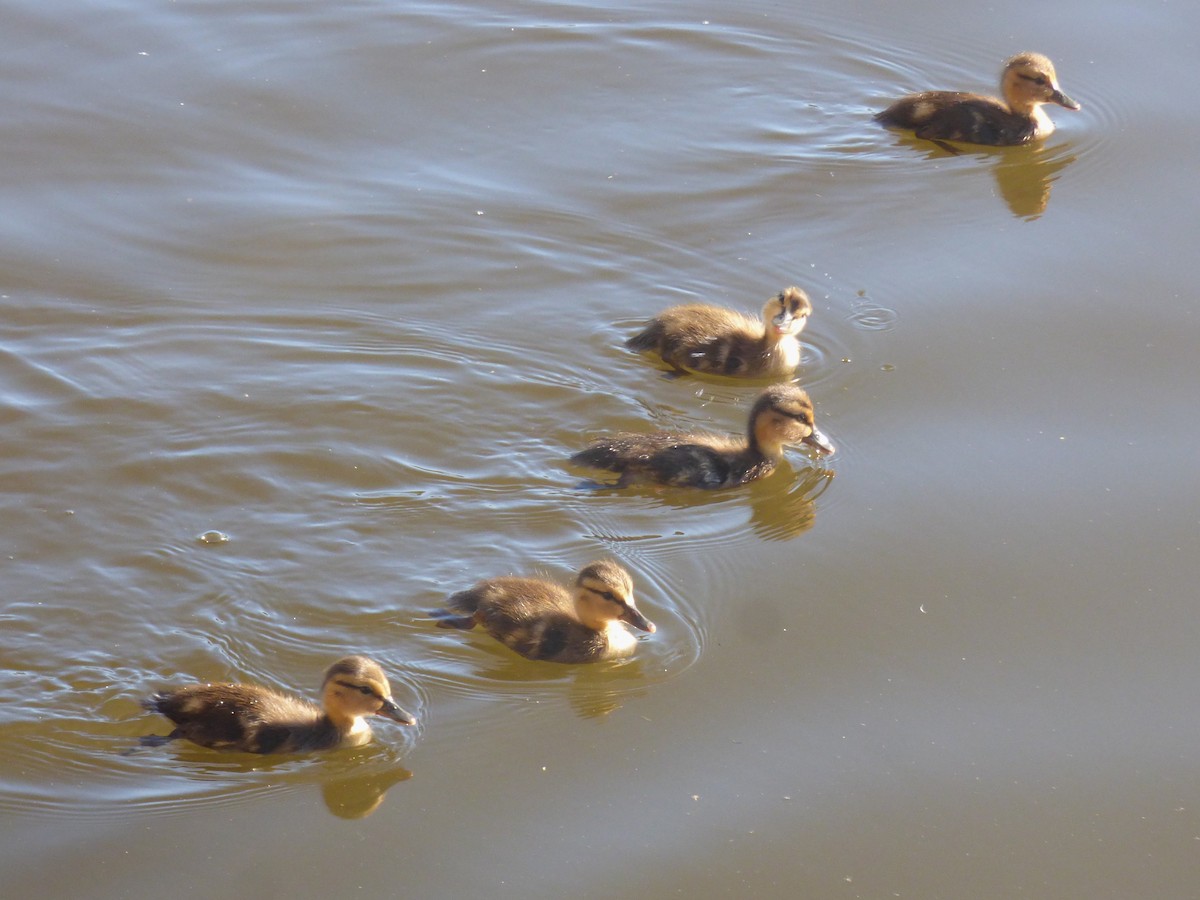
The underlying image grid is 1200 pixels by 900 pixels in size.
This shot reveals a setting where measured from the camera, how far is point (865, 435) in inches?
223

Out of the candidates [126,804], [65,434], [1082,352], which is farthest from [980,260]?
[126,804]

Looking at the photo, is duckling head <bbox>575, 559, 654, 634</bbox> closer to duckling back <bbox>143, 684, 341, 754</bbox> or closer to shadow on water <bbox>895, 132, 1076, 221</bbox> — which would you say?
duckling back <bbox>143, 684, 341, 754</bbox>

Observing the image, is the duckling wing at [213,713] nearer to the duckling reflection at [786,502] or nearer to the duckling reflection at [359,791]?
the duckling reflection at [359,791]

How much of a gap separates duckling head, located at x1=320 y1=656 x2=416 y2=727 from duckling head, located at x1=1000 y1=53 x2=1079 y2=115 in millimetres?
4942

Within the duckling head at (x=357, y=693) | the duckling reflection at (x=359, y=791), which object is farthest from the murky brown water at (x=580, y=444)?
the duckling head at (x=357, y=693)

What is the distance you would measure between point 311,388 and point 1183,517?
3.05 meters

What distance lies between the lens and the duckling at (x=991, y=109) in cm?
772

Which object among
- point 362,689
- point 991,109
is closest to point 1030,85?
point 991,109

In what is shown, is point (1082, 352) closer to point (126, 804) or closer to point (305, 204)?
point (305, 204)

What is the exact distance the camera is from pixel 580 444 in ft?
18.4

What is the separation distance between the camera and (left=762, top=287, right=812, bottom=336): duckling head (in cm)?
598

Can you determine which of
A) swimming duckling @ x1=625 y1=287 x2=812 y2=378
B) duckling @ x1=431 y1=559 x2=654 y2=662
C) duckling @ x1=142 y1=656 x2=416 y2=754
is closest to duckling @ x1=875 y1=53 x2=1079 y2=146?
swimming duckling @ x1=625 y1=287 x2=812 y2=378

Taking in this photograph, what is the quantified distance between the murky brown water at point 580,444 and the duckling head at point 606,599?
0.16 metres

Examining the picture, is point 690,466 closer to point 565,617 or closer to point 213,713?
point 565,617
